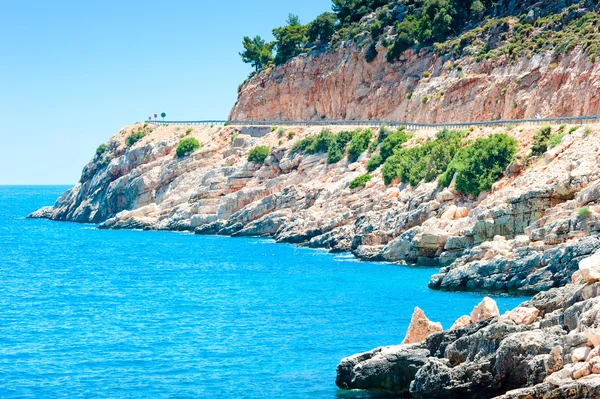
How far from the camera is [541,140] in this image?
64.1 metres

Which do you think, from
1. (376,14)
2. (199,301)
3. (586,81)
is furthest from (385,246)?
(376,14)

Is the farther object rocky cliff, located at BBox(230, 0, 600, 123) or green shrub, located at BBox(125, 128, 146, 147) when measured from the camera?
green shrub, located at BBox(125, 128, 146, 147)

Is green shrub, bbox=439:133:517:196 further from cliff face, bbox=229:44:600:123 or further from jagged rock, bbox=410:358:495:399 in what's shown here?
jagged rock, bbox=410:358:495:399

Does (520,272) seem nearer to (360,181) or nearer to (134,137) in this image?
(360,181)

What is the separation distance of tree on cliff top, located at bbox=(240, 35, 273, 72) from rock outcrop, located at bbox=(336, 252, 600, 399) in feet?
291

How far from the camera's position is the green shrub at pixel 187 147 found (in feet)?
343

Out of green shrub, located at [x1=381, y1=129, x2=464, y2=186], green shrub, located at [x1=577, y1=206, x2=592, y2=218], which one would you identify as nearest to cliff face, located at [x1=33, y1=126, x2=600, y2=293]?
green shrub, located at [x1=577, y1=206, x2=592, y2=218]

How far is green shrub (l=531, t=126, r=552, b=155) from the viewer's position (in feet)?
208

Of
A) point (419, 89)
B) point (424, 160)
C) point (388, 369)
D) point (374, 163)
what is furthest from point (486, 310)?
point (419, 89)

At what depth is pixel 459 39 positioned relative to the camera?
9088 centimetres

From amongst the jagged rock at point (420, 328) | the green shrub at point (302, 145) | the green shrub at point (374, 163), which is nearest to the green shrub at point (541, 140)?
the green shrub at point (374, 163)

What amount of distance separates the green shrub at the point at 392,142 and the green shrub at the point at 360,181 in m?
3.51

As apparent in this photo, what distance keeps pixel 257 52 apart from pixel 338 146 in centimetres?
3329

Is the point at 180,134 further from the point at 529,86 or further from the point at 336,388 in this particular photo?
the point at 336,388
